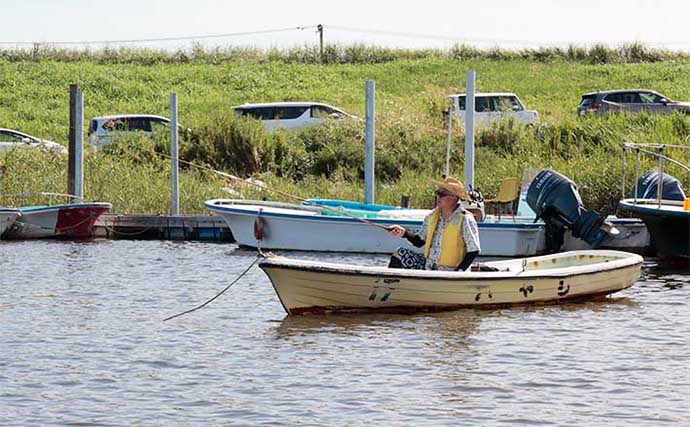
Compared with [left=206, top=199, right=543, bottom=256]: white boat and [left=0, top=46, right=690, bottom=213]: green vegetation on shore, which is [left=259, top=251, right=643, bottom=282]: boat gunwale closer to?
[left=206, top=199, right=543, bottom=256]: white boat

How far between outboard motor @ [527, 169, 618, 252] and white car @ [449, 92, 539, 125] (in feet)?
34.8

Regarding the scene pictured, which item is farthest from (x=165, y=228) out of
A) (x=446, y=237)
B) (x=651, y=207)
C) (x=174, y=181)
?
(x=446, y=237)

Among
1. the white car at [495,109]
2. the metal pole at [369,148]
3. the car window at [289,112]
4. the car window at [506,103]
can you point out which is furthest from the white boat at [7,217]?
the car window at [506,103]

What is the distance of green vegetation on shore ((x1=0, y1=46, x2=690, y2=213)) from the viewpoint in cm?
2839

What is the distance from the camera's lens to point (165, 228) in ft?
86.7

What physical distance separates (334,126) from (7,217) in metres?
10.1

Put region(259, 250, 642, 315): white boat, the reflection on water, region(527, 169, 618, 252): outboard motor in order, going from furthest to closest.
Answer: region(527, 169, 618, 252): outboard motor, region(259, 250, 642, 315): white boat, the reflection on water

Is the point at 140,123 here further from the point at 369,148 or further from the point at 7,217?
the point at 369,148

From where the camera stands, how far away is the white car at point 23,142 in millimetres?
31125

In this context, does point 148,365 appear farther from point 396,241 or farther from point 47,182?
point 47,182

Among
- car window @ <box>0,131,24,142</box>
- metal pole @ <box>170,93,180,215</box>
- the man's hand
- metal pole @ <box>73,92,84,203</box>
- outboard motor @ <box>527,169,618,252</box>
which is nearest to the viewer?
the man's hand

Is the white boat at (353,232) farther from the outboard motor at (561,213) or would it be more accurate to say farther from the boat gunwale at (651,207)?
the boat gunwale at (651,207)

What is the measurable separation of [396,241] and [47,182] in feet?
26.1

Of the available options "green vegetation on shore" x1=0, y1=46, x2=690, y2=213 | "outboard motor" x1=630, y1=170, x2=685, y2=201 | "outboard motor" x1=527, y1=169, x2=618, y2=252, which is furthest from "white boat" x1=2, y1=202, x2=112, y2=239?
"outboard motor" x1=630, y1=170, x2=685, y2=201
